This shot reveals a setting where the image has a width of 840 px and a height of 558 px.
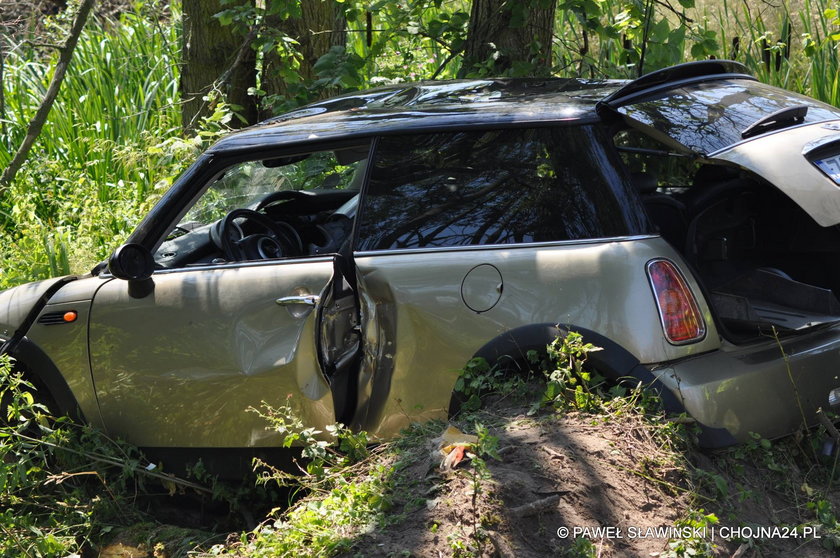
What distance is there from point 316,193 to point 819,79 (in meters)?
4.77

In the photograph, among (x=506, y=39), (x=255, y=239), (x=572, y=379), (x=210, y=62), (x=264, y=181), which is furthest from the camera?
(x=210, y=62)

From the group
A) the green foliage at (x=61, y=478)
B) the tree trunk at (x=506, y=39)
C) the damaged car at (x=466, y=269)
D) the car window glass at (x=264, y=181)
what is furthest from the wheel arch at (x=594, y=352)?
the tree trunk at (x=506, y=39)

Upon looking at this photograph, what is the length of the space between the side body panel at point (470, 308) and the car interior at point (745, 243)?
1.51 ft

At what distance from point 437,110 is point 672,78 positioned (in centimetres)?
97

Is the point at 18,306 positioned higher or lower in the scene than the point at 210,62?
lower

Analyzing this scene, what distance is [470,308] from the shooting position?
125 inches

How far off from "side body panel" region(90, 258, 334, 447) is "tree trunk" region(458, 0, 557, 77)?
3091 millimetres

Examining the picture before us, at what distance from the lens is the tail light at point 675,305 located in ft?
9.88

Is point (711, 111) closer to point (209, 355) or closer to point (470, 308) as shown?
point (470, 308)

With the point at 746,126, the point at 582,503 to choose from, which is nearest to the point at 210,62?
the point at 746,126

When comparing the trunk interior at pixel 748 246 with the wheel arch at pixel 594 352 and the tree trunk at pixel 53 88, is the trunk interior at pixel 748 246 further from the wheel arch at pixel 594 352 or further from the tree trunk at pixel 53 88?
the tree trunk at pixel 53 88

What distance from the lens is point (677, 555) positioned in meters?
2.54

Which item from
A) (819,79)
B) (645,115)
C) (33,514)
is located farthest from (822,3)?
(33,514)

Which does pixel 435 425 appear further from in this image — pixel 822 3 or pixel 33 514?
pixel 822 3
